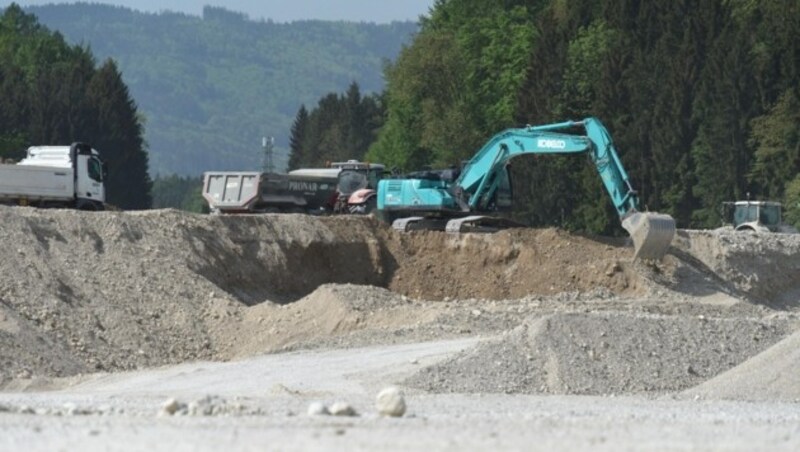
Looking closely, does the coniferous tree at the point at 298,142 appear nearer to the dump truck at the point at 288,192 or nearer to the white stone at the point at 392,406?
the dump truck at the point at 288,192

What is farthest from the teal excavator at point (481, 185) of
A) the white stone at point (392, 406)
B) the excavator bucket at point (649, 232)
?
the white stone at point (392, 406)

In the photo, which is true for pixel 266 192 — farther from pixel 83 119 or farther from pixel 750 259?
pixel 83 119

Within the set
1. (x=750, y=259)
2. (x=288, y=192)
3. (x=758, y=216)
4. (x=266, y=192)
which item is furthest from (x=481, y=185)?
(x=758, y=216)

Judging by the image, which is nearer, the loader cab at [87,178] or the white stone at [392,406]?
the white stone at [392,406]

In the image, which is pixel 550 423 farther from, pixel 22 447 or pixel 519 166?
pixel 519 166

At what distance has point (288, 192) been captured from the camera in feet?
149

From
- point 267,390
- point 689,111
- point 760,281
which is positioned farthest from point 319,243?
point 689,111

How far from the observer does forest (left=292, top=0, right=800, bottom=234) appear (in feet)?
207

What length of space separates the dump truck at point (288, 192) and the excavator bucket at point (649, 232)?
36.2 ft

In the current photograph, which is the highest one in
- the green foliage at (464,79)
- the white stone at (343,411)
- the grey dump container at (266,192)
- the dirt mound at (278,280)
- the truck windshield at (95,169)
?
the green foliage at (464,79)

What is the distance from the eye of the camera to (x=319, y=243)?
38.4m

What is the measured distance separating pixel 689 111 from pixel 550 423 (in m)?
54.0

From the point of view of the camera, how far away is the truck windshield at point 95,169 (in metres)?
44.2

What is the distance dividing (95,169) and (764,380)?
27250mm
